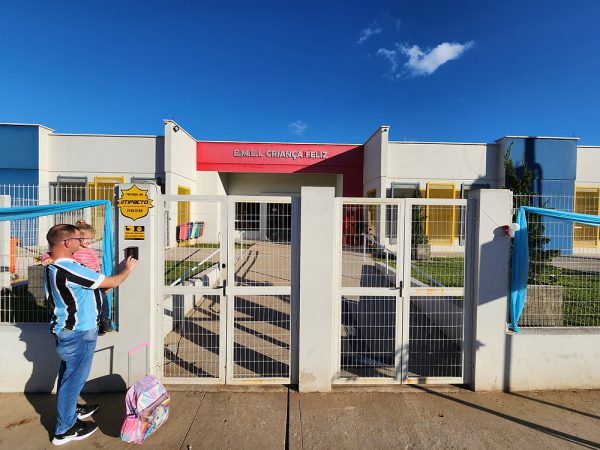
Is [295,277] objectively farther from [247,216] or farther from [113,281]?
[113,281]

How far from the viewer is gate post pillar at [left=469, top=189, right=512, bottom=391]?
3.38m

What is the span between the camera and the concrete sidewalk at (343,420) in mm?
2699

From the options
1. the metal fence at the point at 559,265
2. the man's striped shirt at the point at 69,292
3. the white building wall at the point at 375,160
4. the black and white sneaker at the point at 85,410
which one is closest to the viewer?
the man's striped shirt at the point at 69,292

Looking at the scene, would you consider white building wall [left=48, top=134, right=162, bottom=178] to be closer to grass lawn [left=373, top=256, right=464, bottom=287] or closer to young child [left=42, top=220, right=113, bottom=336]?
young child [left=42, top=220, right=113, bottom=336]

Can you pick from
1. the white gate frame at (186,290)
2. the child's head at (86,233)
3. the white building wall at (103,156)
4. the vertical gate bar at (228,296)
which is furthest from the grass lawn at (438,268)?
the white building wall at (103,156)

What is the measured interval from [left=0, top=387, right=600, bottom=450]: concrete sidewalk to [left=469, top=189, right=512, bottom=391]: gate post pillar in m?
0.28

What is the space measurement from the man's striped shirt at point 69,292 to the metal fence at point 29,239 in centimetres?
87

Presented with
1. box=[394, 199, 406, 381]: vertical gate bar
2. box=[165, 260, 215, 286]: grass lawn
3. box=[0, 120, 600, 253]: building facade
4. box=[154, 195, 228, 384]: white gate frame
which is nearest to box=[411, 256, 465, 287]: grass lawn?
box=[394, 199, 406, 381]: vertical gate bar

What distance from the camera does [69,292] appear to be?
2.58m

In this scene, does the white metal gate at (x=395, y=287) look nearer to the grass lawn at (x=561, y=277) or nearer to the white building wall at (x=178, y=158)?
the grass lawn at (x=561, y=277)

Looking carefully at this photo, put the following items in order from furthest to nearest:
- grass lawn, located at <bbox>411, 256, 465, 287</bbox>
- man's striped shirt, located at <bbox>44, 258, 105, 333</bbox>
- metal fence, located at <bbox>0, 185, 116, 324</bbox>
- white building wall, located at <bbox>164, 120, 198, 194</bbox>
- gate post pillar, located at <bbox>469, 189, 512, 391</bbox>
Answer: white building wall, located at <bbox>164, 120, 198, 194</bbox>
grass lawn, located at <bbox>411, 256, 465, 287</bbox>
metal fence, located at <bbox>0, 185, 116, 324</bbox>
gate post pillar, located at <bbox>469, 189, 512, 391</bbox>
man's striped shirt, located at <bbox>44, 258, 105, 333</bbox>

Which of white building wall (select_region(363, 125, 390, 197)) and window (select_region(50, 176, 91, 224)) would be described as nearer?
window (select_region(50, 176, 91, 224))

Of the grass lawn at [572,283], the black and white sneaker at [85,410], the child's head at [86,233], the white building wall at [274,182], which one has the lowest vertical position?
the black and white sneaker at [85,410]

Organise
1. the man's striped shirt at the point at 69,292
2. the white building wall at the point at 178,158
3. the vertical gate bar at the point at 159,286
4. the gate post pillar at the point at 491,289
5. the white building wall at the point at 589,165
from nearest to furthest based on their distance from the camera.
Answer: the man's striped shirt at the point at 69,292 < the gate post pillar at the point at 491,289 < the vertical gate bar at the point at 159,286 < the white building wall at the point at 178,158 < the white building wall at the point at 589,165
